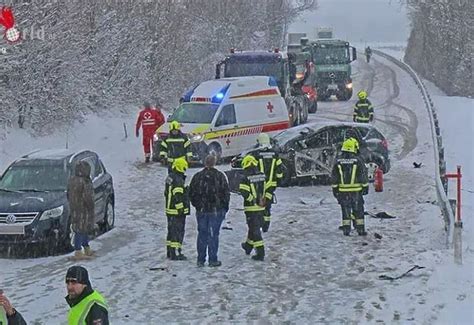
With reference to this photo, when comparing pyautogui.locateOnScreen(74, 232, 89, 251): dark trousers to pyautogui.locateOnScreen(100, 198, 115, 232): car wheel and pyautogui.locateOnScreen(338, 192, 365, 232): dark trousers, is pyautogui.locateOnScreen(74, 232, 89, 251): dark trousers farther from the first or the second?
pyautogui.locateOnScreen(338, 192, 365, 232): dark trousers

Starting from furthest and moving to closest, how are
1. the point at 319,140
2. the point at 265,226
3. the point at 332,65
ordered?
the point at 332,65, the point at 319,140, the point at 265,226

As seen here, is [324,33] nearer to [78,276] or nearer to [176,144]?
[176,144]

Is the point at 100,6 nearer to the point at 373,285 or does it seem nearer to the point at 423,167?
the point at 423,167

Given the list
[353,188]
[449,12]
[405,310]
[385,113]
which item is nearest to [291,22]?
[449,12]

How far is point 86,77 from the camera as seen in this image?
97.2 ft

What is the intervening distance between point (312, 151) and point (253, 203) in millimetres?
6867

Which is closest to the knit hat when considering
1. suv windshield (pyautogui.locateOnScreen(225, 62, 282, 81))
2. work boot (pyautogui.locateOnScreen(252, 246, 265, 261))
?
work boot (pyautogui.locateOnScreen(252, 246, 265, 261))

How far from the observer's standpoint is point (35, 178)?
1446 cm

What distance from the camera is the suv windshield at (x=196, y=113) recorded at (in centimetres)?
2299

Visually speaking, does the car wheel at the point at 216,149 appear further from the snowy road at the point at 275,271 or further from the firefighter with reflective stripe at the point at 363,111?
the firefighter with reflective stripe at the point at 363,111

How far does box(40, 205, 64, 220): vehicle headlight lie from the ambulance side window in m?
9.91

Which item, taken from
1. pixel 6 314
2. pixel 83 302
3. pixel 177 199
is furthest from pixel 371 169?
pixel 83 302

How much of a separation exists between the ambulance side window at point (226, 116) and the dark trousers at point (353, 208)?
28.5ft

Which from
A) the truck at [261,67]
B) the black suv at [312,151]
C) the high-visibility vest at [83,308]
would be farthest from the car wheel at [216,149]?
the high-visibility vest at [83,308]
